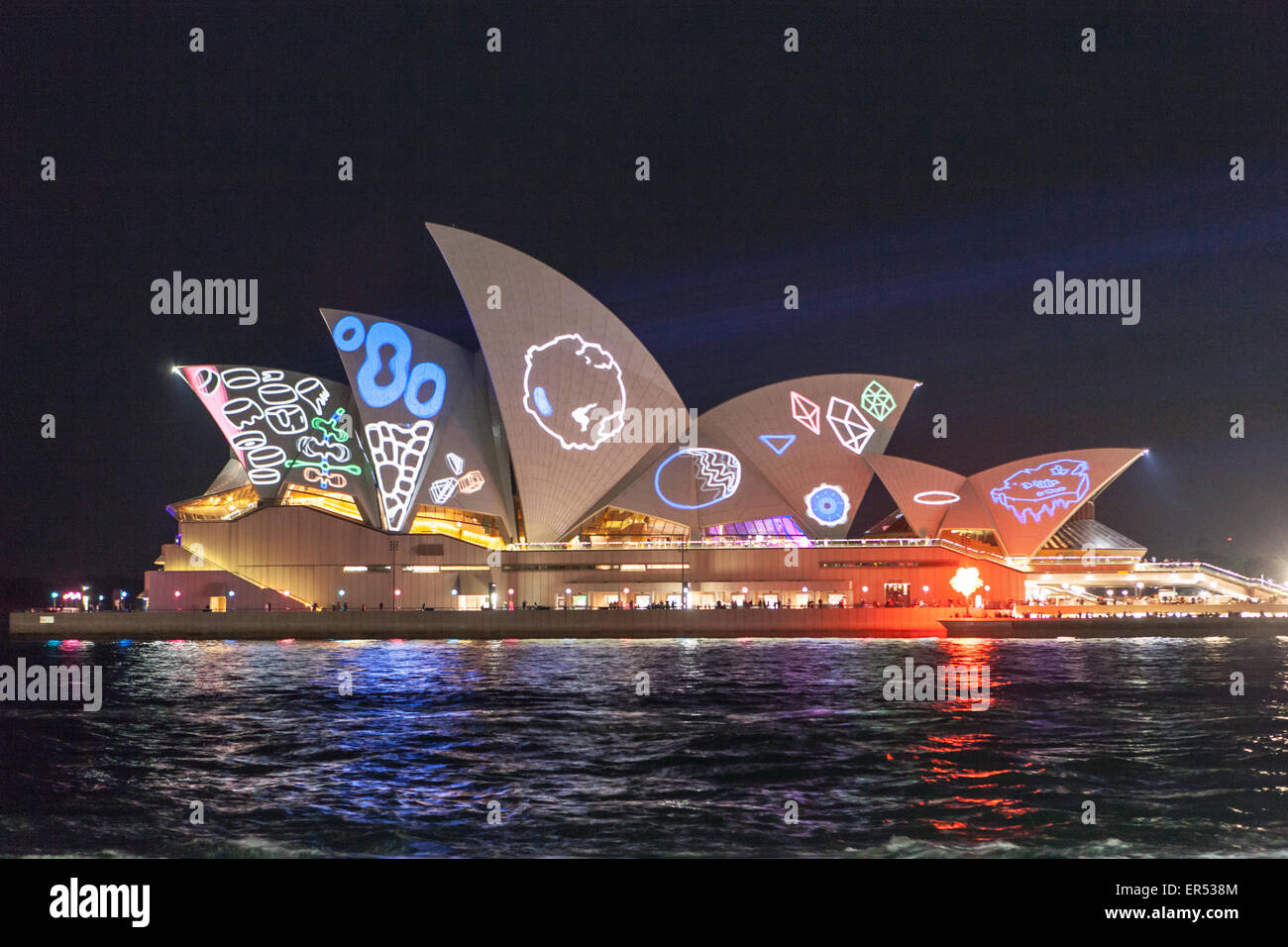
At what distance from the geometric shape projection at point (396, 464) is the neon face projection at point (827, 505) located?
22300mm

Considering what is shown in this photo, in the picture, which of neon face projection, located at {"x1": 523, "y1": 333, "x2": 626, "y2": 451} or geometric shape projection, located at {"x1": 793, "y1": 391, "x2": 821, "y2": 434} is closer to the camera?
neon face projection, located at {"x1": 523, "y1": 333, "x2": 626, "y2": 451}

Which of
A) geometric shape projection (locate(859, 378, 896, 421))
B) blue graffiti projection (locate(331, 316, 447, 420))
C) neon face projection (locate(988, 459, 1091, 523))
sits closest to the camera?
blue graffiti projection (locate(331, 316, 447, 420))

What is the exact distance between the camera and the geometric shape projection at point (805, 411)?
59.8 metres

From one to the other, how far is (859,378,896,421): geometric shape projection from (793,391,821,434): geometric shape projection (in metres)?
2.95

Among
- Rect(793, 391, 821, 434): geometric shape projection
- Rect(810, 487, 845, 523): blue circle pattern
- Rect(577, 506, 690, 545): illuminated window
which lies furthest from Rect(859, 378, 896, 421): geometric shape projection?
Rect(577, 506, 690, 545): illuminated window

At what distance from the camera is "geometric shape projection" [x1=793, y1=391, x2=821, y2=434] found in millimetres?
59781

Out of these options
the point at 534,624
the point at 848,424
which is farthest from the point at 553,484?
the point at 848,424

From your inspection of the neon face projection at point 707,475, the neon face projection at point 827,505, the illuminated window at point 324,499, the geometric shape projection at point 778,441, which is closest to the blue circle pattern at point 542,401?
the neon face projection at point 707,475

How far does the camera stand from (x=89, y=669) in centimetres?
3331

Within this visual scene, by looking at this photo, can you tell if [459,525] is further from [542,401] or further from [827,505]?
[827,505]

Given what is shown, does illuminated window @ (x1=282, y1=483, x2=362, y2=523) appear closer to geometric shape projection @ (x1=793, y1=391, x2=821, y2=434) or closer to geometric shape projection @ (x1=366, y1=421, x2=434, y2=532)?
geometric shape projection @ (x1=366, y1=421, x2=434, y2=532)

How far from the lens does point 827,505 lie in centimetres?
5944

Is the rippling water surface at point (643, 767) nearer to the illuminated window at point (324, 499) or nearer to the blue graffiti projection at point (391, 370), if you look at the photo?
the blue graffiti projection at point (391, 370)
